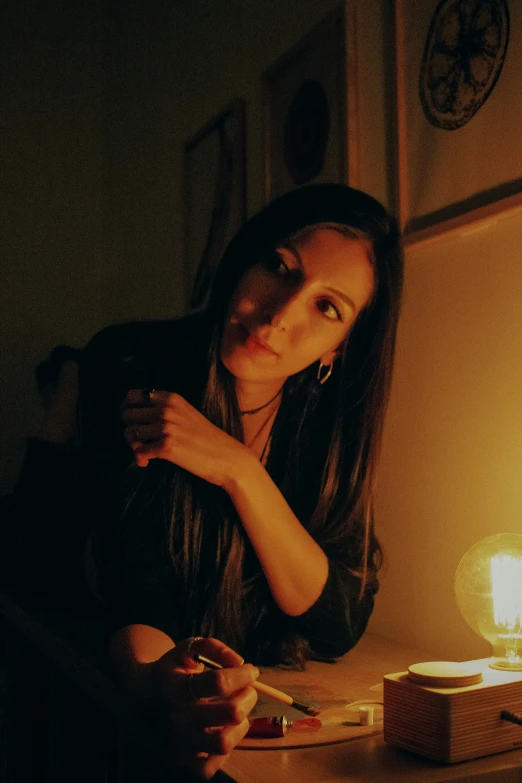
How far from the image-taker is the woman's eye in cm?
108

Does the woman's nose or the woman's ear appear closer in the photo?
the woman's nose

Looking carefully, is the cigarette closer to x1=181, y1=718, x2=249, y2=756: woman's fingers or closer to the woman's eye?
x1=181, y1=718, x2=249, y2=756: woman's fingers

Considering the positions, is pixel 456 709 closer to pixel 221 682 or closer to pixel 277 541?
pixel 221 682

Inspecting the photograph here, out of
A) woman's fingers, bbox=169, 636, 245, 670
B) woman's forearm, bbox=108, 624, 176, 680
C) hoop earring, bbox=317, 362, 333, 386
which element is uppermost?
hoop earring, bbox=317, 362, 333, 386

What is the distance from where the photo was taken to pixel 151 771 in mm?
806

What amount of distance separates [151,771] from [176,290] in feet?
4.77

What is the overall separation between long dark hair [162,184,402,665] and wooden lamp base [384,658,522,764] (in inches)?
13.2

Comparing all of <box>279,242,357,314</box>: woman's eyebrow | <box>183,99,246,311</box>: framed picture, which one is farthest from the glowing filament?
<box>183,99,246,311</box>: framed picture

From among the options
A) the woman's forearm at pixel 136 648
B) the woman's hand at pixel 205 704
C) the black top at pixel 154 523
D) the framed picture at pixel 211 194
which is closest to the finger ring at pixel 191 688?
the woman's hand at pixel 205 704

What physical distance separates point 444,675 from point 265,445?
1.85 ft

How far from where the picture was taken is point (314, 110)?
4.97 feet

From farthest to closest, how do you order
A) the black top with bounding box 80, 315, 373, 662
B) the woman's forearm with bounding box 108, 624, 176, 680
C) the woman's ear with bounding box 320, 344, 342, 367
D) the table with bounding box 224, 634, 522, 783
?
the woman's ear with bounding box 320, 344, 342, 367 < the black top with bounding box 80, 315, 373, 662 < the woman's forearm with bounding box 108, 624, 176, 680 < the table with bounding box 224, 634, 522, 783

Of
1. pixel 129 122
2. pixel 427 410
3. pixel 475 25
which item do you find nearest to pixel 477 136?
pixel 475 25

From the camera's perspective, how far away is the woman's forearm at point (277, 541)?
1013 mm
